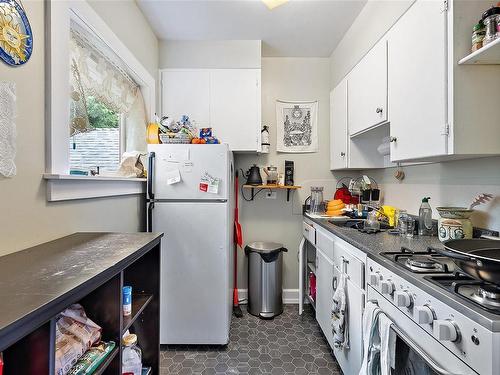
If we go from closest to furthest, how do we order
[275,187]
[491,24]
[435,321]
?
[435,321] → [491,24] → [275,187]

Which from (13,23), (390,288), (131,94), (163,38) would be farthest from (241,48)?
(390,288)

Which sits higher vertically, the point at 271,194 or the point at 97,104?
the point at 97,104

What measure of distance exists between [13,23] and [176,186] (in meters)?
1.29

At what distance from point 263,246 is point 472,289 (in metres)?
1.97

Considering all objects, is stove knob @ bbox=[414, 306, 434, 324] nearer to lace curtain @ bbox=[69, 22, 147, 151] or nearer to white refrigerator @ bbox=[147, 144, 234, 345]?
white refrigerator @ bbox=[147, 144, 234, 345]

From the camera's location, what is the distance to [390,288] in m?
1.11

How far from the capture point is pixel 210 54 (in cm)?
261

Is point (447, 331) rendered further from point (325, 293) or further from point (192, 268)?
point (192, 268)

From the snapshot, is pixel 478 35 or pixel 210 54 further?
pixel 210 54

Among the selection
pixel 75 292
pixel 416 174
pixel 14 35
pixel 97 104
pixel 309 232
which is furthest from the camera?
pixel 309 232

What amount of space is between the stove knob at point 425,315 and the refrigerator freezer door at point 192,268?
1406mm

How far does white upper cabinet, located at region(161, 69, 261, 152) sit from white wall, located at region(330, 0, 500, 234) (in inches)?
34.8

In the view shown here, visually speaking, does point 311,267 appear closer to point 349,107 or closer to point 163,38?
point 349,107

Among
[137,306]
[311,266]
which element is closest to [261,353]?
[311,266]
